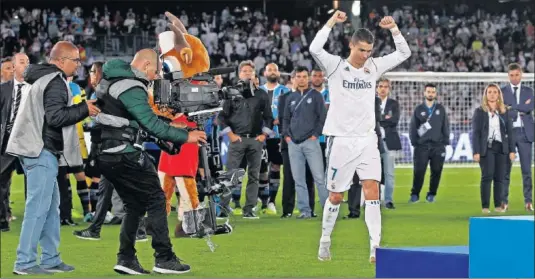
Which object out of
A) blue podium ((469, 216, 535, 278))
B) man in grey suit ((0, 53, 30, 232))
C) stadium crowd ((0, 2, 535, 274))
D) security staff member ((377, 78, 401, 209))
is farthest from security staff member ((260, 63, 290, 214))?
blue podium ((469, 216, 535, 278))

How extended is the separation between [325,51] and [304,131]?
478 cm

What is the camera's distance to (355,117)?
10945mm

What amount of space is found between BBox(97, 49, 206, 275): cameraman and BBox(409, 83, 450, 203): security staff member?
388 inches

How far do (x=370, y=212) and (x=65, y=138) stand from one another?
285 cm

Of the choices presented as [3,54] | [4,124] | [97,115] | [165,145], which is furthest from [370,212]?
[3,54]

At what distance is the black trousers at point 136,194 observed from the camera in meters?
10.0

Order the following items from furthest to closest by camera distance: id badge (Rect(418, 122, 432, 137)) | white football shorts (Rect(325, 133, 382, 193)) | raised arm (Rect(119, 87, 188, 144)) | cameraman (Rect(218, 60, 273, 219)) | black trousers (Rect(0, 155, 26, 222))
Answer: id badge (Rect(418, 122, 432, 137)) → cameraman (Rect(218, 60, 273, 219)) → black trousers (Rect(0, 155, 26, 222)) → white football shorts (Rect(325, 133, 382, 193)) → raised arm (Rect(119, 87, 188, 144))

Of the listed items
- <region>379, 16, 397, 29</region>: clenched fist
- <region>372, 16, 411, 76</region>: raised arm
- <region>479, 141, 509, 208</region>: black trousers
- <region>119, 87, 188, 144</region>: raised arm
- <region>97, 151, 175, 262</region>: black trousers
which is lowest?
<region>479, 141, 509, 208</region>: black trousers

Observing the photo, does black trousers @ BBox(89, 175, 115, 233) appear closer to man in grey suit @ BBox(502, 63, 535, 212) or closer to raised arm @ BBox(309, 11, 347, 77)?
raised arm @ BBox(309, 11, 347, 77)

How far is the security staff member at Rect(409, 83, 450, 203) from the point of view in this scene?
19.5 m

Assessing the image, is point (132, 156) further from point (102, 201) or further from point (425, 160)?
point (425, 160)

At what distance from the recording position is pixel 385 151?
18.2 metres

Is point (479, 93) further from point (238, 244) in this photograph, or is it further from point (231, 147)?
point (238, 244)

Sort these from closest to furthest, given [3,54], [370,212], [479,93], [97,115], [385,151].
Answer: [97,115] < [370,212] < [385,151] < [479,93] < [3,54]
